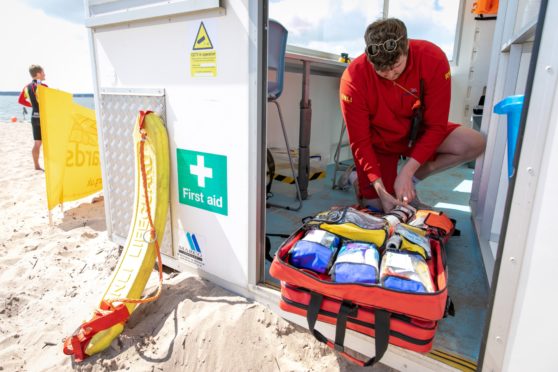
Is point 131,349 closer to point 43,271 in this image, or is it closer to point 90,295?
point 90,295

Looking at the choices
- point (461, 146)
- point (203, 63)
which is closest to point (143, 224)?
point (203, 63)

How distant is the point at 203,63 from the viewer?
4.81ft

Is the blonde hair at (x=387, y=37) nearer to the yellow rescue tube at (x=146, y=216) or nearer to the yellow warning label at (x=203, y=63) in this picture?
the yellow warning label at (x=203, y=63)

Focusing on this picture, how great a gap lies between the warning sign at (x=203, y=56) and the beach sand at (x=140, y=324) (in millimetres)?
925

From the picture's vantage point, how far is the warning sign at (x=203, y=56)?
1429mm

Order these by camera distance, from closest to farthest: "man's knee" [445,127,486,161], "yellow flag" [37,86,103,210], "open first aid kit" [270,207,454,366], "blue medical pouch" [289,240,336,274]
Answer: "open first aid kit" [270,207,454,366], "blue medical pouch" [289,240,336,274], "man's knee" [445,127,486,161], "yellow flag" [37,86,103,210]

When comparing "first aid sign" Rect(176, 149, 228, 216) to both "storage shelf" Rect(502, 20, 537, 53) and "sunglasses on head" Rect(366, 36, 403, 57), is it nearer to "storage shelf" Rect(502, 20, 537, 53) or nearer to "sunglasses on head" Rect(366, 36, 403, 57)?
"sunglasses on head" Rect(366, 36, 403, 57)

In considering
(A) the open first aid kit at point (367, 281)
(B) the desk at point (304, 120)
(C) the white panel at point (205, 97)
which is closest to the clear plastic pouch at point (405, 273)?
(A) the open first aid kit at point (367, 281)

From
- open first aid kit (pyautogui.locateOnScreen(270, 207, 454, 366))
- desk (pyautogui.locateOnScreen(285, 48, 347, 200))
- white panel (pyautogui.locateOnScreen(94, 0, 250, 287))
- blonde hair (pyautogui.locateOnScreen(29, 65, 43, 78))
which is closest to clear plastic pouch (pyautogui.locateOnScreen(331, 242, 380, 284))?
open first aid kit (pyautogui.locateOnScreen(270, 207, 454, 366))

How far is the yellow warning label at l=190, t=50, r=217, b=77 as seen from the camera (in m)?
1.43

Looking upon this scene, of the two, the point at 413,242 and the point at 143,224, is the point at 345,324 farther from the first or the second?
the point at 143,224

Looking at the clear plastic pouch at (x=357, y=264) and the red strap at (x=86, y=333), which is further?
the red strap at (x=86, y=333)

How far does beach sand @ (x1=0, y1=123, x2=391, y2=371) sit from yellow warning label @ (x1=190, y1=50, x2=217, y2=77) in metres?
0.92

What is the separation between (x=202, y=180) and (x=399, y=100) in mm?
1047
